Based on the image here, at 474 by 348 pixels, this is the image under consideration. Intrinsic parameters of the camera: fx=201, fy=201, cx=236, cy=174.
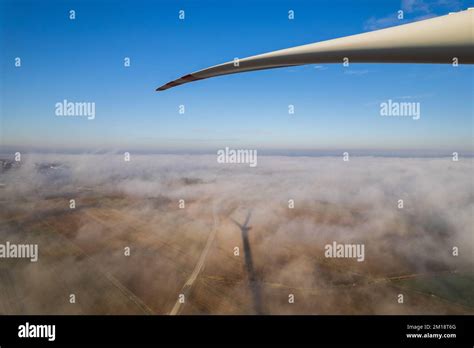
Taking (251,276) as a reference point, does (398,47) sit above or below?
above

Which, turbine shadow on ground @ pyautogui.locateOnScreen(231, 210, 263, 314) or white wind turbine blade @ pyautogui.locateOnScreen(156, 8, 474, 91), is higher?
white wind turbine blade @ pyautogui.locateOnScreen(156, 8, 474, 91)

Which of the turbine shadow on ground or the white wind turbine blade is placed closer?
the white wind turbine blade

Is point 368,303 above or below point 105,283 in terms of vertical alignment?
below

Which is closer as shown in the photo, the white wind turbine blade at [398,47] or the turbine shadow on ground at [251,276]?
the white wind turbine blade at [398,47]

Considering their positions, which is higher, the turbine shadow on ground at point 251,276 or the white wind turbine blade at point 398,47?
the white wind turbine blade at point 398,47

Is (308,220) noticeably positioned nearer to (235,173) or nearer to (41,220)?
(235,173)

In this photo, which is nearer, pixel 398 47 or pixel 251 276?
pixel 398 47

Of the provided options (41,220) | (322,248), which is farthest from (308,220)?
(41,220)

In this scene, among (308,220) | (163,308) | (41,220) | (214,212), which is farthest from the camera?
(214,212)
